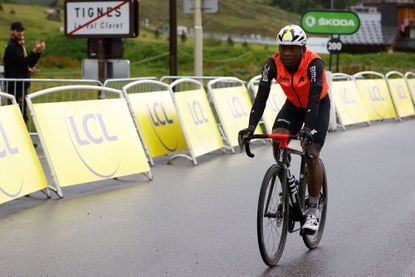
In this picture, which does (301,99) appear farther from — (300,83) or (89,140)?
(89,140)

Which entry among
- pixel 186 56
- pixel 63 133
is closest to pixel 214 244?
pixel 63 133

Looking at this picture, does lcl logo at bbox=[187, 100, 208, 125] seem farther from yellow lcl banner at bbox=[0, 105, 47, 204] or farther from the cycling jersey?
the cycling jersey

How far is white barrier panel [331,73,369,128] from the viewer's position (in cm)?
2125

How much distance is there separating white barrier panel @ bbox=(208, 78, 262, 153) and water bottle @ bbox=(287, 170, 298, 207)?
778 cm

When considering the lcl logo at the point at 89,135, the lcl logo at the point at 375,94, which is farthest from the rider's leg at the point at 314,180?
the lcl logo at the point at 375,94

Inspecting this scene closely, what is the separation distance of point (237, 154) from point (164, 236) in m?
7.28

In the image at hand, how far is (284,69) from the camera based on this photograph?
7.98 m

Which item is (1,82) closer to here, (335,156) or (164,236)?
(335,156)

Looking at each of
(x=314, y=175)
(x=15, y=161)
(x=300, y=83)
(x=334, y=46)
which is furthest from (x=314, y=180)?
(x=334, y=46)

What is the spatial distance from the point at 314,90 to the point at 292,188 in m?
0.77

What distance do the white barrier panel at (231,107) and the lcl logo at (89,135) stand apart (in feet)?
13.1

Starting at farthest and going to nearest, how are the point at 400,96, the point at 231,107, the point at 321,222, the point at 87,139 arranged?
the point at 400,96
the point at 231,107
the point at 87,139
the point at 321,222

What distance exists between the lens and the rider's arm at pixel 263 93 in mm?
7738

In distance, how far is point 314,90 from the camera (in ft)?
25.5
